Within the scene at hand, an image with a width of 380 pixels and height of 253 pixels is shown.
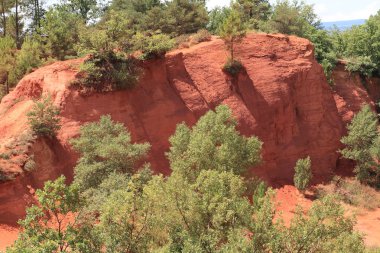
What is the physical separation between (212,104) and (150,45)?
5235 millimetres

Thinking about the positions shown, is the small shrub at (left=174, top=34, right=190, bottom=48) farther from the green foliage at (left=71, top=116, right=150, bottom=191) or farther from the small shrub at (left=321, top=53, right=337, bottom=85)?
the green foliage at (left=71, top=116, right=150, bottom=191)

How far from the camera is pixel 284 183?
82.6ft

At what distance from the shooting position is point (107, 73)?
2231cm

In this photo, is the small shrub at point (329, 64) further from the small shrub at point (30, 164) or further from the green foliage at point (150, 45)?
the small shrub at point (30, 164)

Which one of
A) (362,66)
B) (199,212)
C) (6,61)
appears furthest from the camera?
(362,66)

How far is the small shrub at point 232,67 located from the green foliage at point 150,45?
4.00m

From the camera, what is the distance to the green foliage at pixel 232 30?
2477cm

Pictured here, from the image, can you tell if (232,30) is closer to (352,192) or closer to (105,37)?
(105,37)

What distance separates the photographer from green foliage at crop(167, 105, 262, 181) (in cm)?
1418

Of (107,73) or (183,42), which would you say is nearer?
(107,73)

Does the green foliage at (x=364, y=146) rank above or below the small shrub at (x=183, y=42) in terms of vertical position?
below

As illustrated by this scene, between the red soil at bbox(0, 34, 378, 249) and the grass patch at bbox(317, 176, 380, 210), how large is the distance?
3.66 feet

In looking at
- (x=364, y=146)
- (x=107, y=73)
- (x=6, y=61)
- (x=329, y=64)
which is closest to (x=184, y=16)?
(x=329, y=64)

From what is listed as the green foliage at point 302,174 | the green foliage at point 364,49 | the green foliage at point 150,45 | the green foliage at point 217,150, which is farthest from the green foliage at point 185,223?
the green foliage at point 364,49
